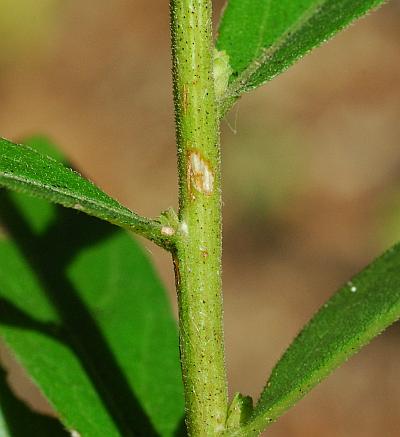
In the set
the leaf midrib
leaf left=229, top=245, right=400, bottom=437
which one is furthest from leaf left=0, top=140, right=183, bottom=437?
the leaf midrib

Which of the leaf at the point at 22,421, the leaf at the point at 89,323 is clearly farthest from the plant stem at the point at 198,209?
the leaf at the point at 22,421

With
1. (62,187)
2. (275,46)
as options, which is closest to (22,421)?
(62,187)

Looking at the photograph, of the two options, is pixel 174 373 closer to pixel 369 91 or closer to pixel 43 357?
pixel 43 357

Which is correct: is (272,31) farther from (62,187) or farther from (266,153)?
(266,153)

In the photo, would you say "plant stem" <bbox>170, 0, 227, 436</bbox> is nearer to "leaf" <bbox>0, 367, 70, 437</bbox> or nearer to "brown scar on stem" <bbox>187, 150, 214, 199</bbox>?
"brown scar on stem" <bbox>187, 150, 214, 199</bbox>

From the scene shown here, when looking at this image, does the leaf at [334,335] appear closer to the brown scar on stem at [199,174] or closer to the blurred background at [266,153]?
the brown scar on stem at [199,174]

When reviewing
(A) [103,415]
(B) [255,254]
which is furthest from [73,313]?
(B) [255,254]
